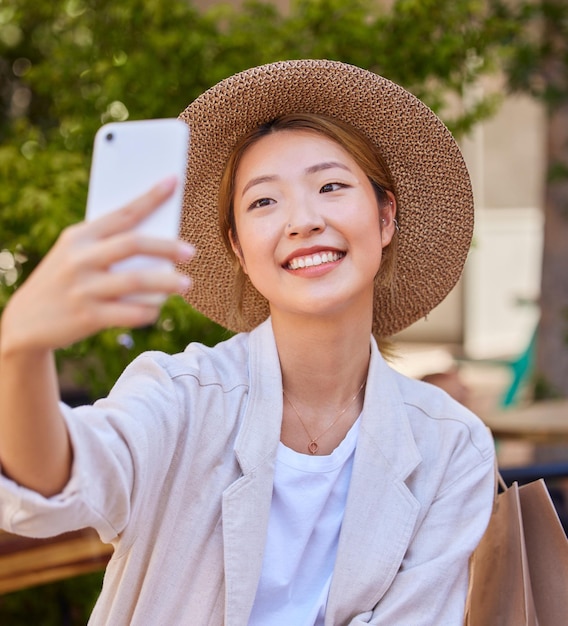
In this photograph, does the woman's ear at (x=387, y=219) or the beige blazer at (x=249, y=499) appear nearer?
the beige blazer at (x=249, y=499)

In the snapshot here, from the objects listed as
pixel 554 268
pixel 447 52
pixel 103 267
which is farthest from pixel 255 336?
pixel 554 268

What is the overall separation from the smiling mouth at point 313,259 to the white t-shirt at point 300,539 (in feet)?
1.11

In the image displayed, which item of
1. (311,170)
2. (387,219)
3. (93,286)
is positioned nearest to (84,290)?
(93,286)

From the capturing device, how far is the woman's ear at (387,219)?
2049 millimetres

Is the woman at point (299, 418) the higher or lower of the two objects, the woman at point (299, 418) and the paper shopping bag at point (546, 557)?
the higher

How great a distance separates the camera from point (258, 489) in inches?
66.1

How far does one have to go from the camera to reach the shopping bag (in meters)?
1.82

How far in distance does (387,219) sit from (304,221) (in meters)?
0.39

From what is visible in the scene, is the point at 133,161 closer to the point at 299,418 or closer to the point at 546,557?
the point at 299,418

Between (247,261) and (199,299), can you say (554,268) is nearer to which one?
(199,299)

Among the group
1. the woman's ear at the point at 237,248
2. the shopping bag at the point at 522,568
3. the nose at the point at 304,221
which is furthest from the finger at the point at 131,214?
the shopping bag at the point at 522,568

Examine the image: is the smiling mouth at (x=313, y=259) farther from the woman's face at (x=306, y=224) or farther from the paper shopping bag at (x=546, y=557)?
the paper shopping bag at (x=546, y=557)

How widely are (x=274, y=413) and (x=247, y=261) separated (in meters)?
0.30

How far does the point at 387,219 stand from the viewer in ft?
6.78
